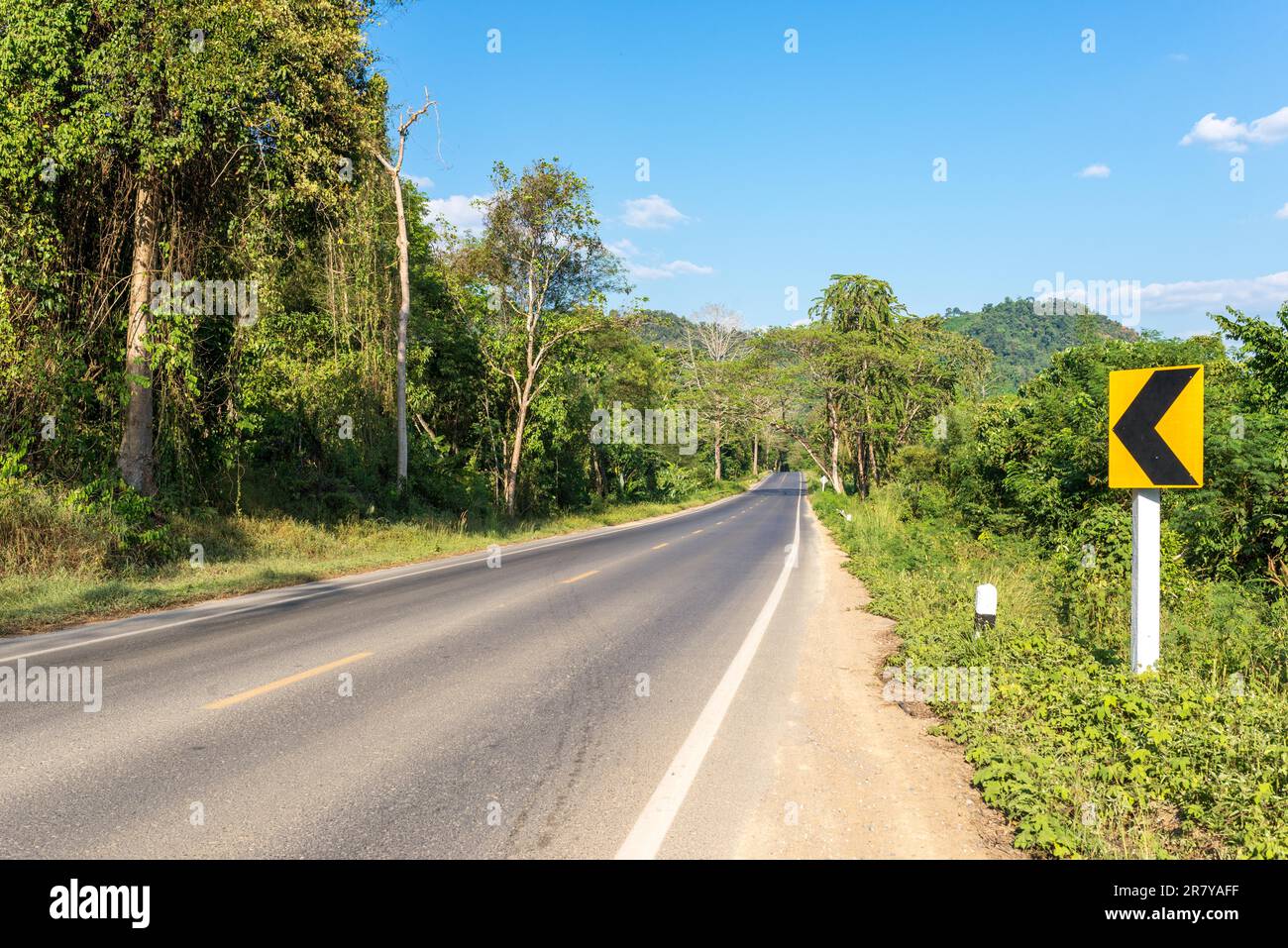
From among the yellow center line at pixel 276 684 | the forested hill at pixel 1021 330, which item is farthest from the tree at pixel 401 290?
the forested hill at pixel 1021 330

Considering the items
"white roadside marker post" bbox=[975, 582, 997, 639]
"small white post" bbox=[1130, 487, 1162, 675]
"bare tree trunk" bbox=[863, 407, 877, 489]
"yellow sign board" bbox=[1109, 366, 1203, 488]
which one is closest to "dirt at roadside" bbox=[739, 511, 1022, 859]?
"white roadside marker post" bbox=[975, 582, 997, 639]

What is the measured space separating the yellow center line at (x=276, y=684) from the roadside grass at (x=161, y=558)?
4.55m

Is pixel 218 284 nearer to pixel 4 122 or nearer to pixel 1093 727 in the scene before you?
pixel 4 122

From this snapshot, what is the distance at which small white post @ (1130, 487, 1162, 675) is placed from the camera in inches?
228

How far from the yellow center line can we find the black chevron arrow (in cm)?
710

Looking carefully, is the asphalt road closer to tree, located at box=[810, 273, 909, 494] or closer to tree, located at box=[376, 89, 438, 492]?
tree, located at box=[376, 89, 438, 492]

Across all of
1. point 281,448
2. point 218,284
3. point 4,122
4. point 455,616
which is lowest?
point 455,616

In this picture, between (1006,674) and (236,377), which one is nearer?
(1006,674)

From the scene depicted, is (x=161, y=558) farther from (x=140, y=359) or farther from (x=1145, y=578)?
(x=1145, y=578)

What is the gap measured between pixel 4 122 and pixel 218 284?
13.8ft

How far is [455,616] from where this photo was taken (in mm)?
10070

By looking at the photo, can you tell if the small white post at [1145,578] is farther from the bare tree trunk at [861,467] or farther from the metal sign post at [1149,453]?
the bare tree trunk at [861,467]
